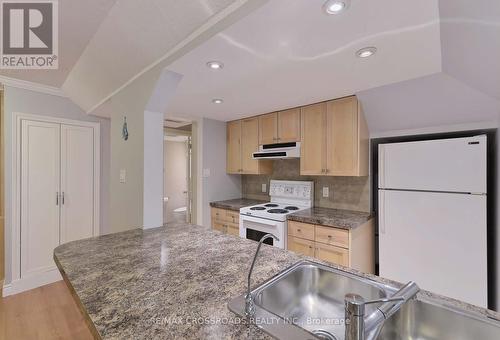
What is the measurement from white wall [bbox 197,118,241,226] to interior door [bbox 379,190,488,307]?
7.35 feet

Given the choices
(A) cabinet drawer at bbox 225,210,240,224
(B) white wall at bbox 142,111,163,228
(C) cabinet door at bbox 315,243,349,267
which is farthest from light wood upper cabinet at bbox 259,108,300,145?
(B) white wall at bbox 142,111,163,228

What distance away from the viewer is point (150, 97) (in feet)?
6.14

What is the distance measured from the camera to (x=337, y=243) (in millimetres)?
2275

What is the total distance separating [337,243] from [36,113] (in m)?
3.70

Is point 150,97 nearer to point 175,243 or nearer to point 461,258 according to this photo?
point 175,243

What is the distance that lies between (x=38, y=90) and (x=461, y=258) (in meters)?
4.61

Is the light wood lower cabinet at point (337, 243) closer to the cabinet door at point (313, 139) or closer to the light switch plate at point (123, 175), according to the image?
the cabinet door at point (313, 139)

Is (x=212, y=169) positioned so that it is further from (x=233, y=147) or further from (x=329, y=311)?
(x=329, y=311)

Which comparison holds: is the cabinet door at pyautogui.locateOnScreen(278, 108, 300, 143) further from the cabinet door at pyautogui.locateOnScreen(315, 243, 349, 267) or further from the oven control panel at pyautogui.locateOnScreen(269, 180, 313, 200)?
the cabinet door at pyautogui.locateOnScreen(315, 243, 349, 267)

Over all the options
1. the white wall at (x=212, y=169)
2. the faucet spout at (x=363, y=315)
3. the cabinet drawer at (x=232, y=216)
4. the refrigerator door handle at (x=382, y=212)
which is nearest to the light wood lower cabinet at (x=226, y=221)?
the cabinet drawer at (x=232, y=216)

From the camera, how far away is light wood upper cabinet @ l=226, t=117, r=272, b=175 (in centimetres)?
342

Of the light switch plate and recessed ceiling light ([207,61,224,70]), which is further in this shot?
the light switch plate

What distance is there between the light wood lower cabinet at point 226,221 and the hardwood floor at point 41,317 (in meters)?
1.75

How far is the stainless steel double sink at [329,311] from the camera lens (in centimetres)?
81
